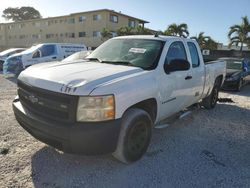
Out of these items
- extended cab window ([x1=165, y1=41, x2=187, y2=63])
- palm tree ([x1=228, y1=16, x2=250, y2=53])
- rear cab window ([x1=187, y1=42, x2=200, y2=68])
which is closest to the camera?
extended cab window ([x1=165, y1=41, x2=187, y2=63])

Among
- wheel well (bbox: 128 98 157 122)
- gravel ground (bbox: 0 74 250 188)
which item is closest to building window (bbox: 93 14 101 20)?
gravel ground (bbox: 0 74 250 188)

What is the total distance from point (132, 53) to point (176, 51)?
37.1 inches

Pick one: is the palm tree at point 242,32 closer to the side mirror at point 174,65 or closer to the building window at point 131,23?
the building window at point 131,23

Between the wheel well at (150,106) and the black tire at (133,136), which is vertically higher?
the wheel well at (150,106)

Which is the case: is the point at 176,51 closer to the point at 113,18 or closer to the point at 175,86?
the point at 175,86

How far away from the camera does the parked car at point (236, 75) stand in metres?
10.7

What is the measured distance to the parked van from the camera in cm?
1291

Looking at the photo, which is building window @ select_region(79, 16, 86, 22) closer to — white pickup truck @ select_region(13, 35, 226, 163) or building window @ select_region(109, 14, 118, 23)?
building window @ select_region(109, 14, 118, 23)

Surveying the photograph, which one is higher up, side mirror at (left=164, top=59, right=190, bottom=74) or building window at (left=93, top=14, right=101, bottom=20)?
building window at (left=93, top=14, right=101, bottom=20)

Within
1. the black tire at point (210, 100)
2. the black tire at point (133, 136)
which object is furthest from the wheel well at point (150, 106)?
Answer: the black tire at point (210, 100)

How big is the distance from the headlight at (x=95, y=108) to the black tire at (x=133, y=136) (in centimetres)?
39

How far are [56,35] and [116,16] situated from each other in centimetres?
1087

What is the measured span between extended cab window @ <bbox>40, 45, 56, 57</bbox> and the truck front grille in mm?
10426

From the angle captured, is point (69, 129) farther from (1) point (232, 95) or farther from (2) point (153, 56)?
(1) point (232, 95)
